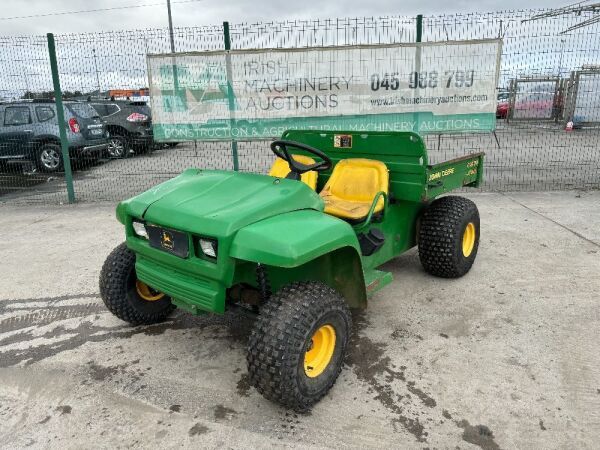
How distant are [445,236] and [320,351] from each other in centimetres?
178

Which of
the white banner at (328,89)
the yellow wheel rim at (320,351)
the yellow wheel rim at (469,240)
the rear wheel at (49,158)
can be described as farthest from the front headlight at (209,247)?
the rear wheel at (49,158)

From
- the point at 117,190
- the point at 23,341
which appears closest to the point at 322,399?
the point at 23,341

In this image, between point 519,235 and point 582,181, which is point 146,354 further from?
point 582,181

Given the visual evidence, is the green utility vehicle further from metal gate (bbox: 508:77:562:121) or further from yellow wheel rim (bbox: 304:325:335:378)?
→ metal gate (bbox: 508:77:562:121)

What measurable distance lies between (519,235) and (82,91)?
7003 millimetres

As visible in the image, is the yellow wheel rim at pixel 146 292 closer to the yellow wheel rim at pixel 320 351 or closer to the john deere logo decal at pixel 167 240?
the john deere logo decal at pixel 167 240

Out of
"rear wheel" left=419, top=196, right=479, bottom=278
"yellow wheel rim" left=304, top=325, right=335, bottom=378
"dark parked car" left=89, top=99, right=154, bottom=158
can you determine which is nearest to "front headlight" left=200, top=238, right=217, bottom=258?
"yellow wheel rim" left=304, top=325, right=335, bottom=378

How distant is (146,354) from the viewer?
3.10m

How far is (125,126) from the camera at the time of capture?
41.0 ft

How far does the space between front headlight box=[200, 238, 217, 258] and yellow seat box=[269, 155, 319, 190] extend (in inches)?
57.1

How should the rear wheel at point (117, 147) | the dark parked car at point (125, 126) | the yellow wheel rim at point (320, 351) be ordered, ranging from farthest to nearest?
the dark parked car at point (125, 126) < the rear wheel at point (117, 147) < the yellow wheel rim at point (320, 351)

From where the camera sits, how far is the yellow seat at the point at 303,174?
12.7 ft

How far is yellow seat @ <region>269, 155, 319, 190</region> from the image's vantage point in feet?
12.7

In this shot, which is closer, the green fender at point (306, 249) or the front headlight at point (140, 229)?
the green fender at point (306, 249)
